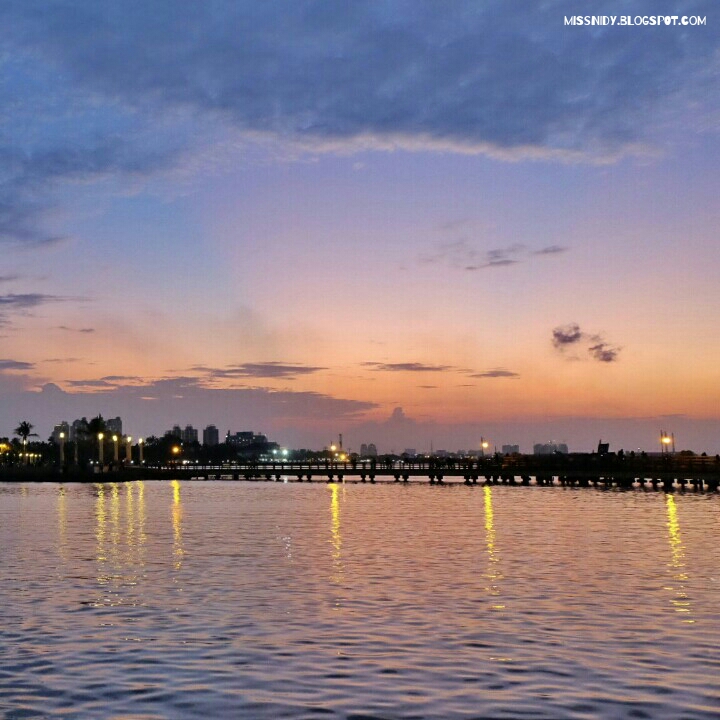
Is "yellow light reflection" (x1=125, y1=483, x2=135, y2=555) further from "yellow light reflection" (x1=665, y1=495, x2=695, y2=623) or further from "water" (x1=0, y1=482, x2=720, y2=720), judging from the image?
"yellow light reflection" (x1=665, y1=495, x2=695, y2=623)

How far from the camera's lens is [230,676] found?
54.6ft

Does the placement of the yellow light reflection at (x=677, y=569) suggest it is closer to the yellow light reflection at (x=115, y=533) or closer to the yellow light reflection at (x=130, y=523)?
the yellow light reflection at (x=115, y=533)

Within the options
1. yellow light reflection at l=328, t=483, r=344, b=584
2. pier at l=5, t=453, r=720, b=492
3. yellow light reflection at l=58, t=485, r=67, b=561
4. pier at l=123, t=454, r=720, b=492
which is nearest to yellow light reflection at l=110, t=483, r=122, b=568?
yellow light reflection at l=58, t=485, r=67, b=561

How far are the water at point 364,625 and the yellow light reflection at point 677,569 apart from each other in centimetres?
15

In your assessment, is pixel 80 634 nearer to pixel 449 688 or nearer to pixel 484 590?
pixel 449 688

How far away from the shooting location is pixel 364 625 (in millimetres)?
21438

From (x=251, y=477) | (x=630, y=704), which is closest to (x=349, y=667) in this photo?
(x=630, y=704)

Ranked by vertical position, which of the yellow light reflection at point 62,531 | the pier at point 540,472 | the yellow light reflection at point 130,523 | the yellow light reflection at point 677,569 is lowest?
the yellow light reflection at point 677,569

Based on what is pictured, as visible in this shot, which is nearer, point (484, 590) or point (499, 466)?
point (484, 590)

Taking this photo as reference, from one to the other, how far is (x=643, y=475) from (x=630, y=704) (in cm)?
8730

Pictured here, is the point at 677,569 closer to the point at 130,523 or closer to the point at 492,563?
the point at 492,563

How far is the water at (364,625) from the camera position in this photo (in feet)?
49.4

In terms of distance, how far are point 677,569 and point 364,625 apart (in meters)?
14.0

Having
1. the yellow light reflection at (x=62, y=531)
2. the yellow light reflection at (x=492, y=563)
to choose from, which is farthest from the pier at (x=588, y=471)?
the yellow light reflection at (x=62, y=531)
